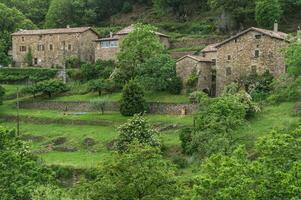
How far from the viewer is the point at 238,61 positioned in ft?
241

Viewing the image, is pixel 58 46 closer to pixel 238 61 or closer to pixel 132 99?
pixel 132 99

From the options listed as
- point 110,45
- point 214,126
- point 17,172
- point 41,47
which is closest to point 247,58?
point 214,126

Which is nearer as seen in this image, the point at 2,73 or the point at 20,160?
the point at 20,160

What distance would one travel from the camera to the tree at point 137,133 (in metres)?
58.6

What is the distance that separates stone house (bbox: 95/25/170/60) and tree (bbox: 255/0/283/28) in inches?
552

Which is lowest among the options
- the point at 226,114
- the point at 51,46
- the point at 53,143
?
the point at 53,143

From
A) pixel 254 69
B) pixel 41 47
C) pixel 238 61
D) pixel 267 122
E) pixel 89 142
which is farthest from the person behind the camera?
pixel 41 47

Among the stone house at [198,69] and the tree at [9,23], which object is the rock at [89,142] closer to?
the stone house at [198,69]

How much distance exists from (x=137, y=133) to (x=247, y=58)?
20150 millimetres

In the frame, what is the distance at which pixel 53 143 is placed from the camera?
66688 mm

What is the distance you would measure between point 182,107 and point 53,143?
14618mm

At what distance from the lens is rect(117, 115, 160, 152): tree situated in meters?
58.6

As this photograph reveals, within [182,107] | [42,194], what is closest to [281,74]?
[182,107]

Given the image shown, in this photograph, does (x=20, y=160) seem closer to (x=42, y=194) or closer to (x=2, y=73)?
(x=42, y=194)
